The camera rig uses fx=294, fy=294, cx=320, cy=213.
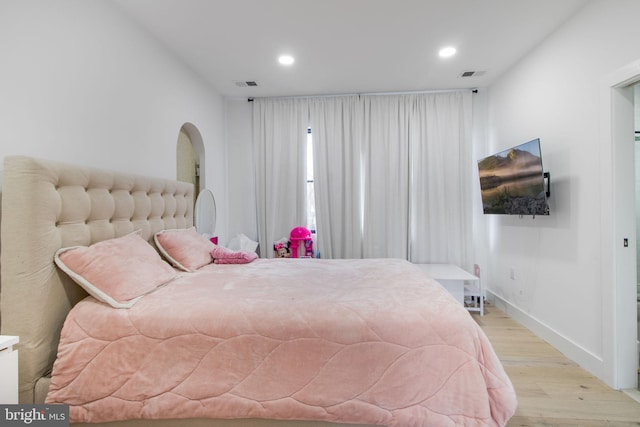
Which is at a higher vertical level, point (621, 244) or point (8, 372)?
point (621, 244)

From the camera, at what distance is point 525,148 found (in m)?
2.47

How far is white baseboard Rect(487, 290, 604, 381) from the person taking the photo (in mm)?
2049

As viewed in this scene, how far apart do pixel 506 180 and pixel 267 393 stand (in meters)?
2.73

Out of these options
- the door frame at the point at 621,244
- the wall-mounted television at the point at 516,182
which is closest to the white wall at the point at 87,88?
the wall-mounted television at the point at 516,182

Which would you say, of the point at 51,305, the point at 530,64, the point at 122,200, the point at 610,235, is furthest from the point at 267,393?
the point at 530,64

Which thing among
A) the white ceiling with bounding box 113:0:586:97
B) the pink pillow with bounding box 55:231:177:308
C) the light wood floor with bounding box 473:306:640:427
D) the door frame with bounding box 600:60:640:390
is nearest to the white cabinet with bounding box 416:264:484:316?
the light wood floor with bounding box 473:306:640:427

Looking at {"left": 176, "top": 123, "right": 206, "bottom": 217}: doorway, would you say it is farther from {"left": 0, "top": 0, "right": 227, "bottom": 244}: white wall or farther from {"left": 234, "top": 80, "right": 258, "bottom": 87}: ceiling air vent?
{"left": 234, "top": 80, "right": 258, "bottom": 87}: ceiling air vent

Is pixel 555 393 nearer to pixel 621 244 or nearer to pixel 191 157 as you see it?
pixel 621 244

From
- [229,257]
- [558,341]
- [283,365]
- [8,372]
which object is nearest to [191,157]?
[229,257]

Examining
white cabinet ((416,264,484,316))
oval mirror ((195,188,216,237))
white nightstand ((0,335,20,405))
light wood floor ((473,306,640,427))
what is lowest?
light wood floor ((473,306,640,427))

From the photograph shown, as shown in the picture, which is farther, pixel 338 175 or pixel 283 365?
pixel 338 175

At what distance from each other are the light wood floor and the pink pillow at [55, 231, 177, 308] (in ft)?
6.91

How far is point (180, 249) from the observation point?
2.20m

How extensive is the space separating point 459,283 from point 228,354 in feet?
8.42
